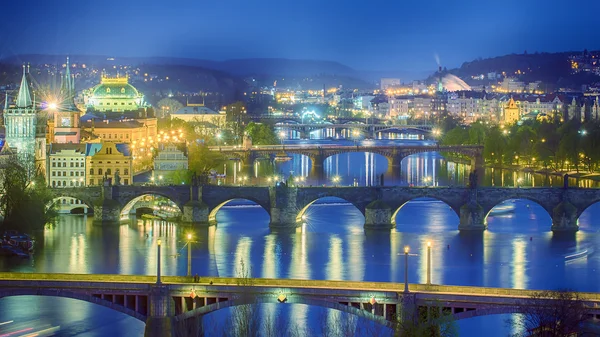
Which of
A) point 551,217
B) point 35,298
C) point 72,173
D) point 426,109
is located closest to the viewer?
point 35,298

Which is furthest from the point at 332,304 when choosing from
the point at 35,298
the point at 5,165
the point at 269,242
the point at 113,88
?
the point at 113,88

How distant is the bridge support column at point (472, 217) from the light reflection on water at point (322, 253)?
11.8 inches

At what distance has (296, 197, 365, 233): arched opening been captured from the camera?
123ft

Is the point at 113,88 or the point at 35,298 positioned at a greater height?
the point at 113,88

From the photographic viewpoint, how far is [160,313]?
74.4 feet

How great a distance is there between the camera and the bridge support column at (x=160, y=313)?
2258cm

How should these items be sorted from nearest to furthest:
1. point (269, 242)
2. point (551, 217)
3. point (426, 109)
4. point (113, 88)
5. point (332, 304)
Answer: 1. point (332, 304)
2. point (269, 242)
3. point (551, 217)
4. point (113, 88)
5. point (426, 109)

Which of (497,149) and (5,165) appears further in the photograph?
(497,149)

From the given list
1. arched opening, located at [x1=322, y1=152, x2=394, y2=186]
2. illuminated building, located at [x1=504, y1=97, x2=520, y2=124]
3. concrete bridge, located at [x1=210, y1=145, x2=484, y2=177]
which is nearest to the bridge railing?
arched opening, located at [x1=322, y1=152, x2=394, y2=186]

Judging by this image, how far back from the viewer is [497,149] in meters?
60.5

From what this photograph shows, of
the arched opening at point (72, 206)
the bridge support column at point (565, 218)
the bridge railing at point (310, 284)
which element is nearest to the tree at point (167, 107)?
the arched opening at point (72, 206)

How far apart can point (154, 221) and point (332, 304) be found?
56.5ft

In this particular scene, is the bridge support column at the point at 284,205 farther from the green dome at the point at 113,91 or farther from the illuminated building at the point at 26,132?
the green dome at the point at 113,91

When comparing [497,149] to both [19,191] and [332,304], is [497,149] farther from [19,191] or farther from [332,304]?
[332,304]
